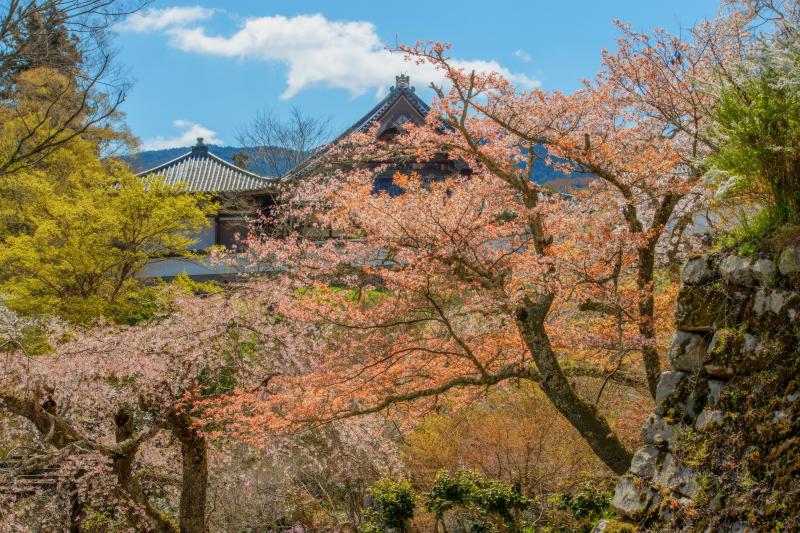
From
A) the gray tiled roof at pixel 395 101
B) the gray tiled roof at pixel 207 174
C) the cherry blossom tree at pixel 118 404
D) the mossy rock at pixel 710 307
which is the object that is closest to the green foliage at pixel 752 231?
the mossy rock at pixel 710 307

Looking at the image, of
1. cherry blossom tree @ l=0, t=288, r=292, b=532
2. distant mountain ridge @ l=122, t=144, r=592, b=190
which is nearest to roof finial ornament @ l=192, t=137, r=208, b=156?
distant mountain ridge @ l=122, t=144, r=592, b=190

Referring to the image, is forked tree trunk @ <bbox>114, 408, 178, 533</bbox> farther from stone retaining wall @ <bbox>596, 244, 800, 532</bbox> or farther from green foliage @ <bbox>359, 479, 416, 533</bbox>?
stone retaining wall @ <bbox>596, 244, 800, 532</bbox>

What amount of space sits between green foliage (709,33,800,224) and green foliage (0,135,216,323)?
12.9m

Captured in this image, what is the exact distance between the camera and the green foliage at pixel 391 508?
9.06 meters

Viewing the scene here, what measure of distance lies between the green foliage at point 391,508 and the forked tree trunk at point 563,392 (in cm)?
334

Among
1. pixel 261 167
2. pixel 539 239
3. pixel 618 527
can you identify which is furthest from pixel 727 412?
pixel 261 167

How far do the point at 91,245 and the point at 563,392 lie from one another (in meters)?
11.7

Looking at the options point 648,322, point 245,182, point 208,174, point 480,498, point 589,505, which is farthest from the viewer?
point 208,174

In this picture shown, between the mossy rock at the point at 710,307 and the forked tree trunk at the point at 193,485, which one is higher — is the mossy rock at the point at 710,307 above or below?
above

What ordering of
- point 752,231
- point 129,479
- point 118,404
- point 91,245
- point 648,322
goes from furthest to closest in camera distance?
point 91,245
point 118,404
point 129,479
point 648,322
point 752,231

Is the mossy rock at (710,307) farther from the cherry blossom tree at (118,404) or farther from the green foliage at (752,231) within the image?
the cherry blossom tree at (118,404)

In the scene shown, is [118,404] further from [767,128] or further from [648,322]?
[767,128]

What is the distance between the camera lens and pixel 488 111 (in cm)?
732

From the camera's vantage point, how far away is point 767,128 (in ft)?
14.2
